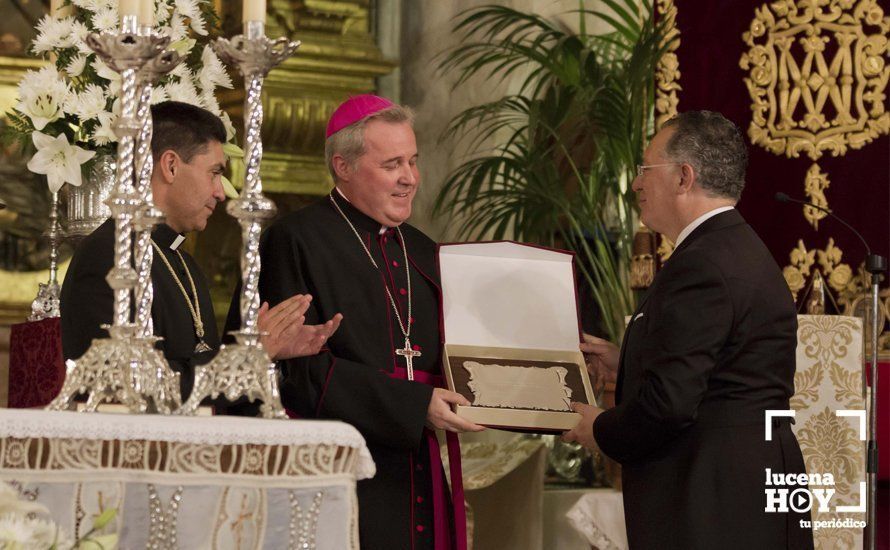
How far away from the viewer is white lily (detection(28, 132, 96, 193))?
13.4 ft

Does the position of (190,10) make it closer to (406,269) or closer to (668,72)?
(406,269)

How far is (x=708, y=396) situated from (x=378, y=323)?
0.96 meters

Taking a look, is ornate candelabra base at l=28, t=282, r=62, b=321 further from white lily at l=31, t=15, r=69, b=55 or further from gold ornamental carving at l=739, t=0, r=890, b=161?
gold ornamental carving at l=739, t=0, r=890, b=161

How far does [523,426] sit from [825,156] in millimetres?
2676

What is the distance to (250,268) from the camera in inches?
107

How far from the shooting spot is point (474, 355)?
12.7ft

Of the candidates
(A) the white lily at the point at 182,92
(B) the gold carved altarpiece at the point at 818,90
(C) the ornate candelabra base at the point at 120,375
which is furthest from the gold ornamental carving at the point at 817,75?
(C) the ornate candelabra base at the point at 120,375

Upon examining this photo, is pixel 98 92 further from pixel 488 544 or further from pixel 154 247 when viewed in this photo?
pixel 488 544

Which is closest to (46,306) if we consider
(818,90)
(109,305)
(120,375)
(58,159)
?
(58,159)

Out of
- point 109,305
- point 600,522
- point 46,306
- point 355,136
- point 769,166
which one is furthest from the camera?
point 769,166

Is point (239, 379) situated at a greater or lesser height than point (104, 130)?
lesser

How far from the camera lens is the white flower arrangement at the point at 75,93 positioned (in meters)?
4.07

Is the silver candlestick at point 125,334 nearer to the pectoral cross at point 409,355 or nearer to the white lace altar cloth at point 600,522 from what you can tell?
the pectoral cross at point 409,355

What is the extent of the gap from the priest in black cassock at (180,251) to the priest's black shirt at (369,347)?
0.75 feet
